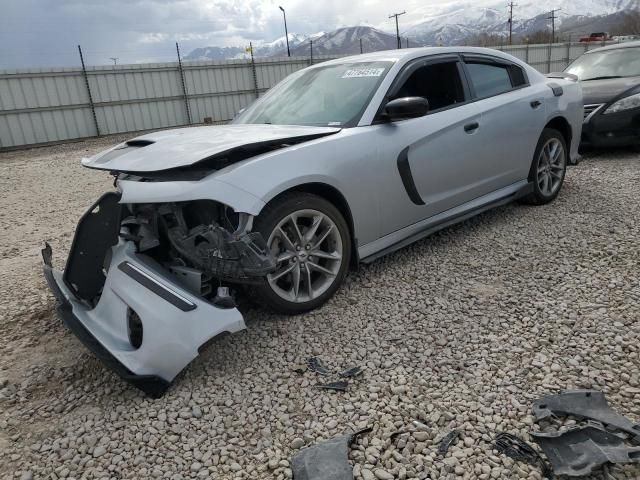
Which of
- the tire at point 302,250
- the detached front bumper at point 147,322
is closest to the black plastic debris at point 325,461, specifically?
the detached front bumper at point 147,322

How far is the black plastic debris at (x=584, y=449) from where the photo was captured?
1.79 meters

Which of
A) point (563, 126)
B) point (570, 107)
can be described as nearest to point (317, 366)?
point (563, 126)

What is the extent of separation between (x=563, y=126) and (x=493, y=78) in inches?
48.0

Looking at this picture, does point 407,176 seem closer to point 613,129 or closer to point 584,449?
point 584,449

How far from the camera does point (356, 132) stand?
129 inches

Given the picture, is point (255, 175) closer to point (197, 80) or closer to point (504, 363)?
point (504, 363)

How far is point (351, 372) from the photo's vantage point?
8.36ft

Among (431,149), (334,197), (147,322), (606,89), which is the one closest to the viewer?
(147,322)

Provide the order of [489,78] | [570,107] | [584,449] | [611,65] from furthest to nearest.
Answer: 1. [611,65]
2. [570,107]
3. [489,78]
4. [584,449]

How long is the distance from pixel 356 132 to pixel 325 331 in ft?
4.36

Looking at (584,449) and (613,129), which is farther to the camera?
(613,129)

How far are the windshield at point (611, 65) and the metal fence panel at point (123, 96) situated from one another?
12452 mm

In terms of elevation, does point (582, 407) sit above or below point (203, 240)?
below

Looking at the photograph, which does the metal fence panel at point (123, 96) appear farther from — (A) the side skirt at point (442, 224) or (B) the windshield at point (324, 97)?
(A) the side skirt at point (442, 224)
